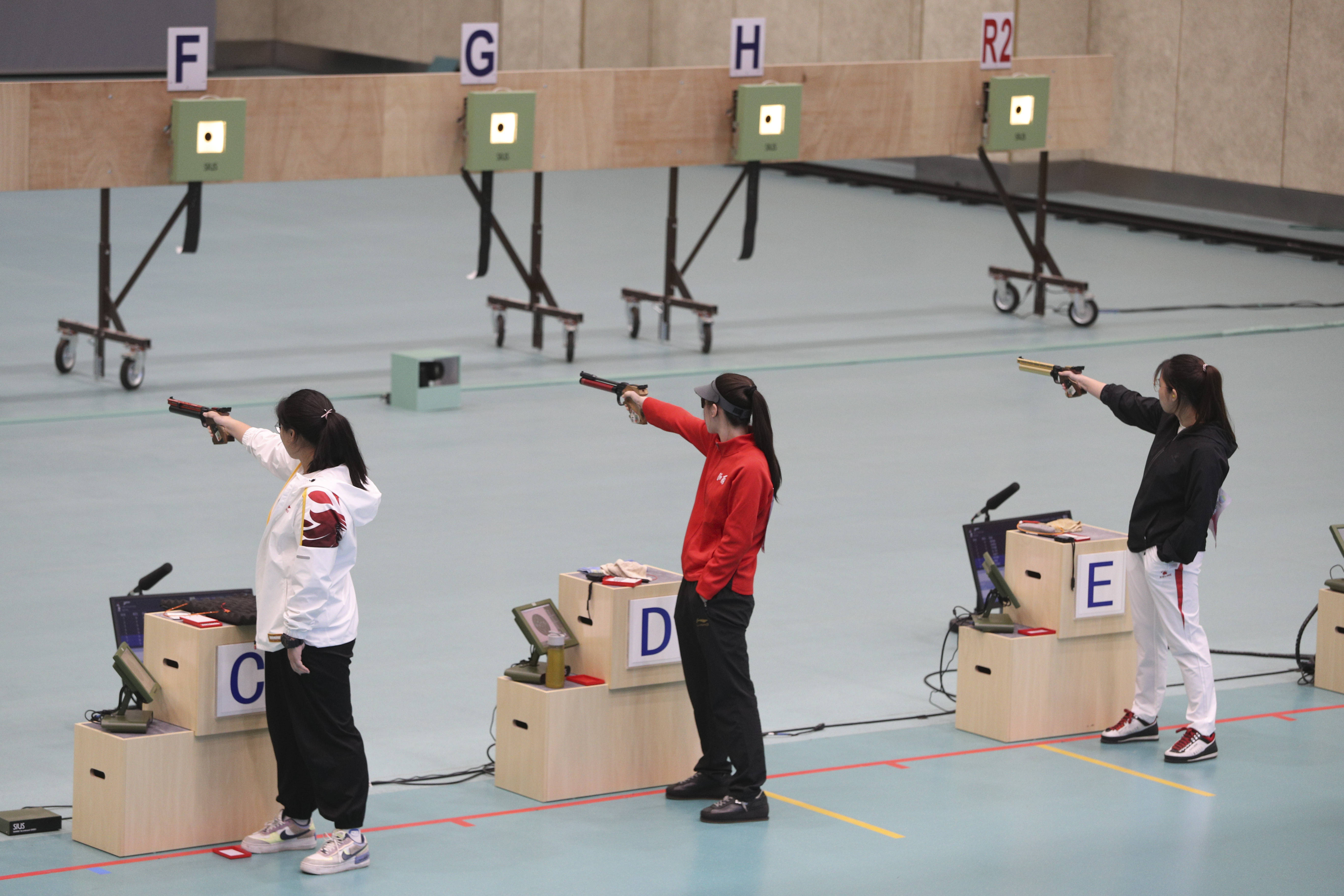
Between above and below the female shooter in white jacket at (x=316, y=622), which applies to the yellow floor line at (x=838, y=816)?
below

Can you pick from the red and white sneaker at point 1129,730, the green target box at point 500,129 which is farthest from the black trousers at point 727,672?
the green target box at point 500,129

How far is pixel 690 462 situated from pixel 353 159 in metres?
3.85

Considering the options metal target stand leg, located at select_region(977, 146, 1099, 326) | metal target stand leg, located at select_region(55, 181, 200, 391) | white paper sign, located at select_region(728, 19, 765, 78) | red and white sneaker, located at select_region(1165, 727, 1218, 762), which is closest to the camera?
red and white sneaker, located at select_region(1165, 727, 1218, 762)

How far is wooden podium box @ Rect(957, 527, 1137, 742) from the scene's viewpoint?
7.98 metres

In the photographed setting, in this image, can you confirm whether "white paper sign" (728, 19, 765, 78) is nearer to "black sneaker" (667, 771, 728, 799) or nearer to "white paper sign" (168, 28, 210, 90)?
"white paper sign" (168, 28, 210, 90)

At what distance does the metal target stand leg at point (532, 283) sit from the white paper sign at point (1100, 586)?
752 cm

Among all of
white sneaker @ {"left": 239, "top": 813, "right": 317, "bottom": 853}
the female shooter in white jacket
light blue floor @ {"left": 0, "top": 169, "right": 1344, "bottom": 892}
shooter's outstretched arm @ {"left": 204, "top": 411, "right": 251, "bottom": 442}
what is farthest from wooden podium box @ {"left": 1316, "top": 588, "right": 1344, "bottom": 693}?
shooter's outstretched arm @ {"left": 204, "top": 411, "right": 251, "bottom": 442}

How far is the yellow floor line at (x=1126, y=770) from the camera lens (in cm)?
753

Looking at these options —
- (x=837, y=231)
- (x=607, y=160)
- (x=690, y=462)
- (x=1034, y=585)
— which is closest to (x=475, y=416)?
(x=690, y=462)

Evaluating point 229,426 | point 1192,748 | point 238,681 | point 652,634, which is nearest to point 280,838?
point 238,681

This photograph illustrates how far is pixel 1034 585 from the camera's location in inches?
320

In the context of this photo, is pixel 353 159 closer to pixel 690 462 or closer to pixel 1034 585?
pixel 690 462

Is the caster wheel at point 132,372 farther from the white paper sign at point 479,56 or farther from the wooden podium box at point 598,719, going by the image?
the wooden podium box at point 598,719

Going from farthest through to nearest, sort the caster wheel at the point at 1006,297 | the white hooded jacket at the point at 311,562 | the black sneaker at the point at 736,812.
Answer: the caster wheel at the point at 1006,297, the black sneaker at the point at 736,812, the white hooded jacket at the point at 311,562
